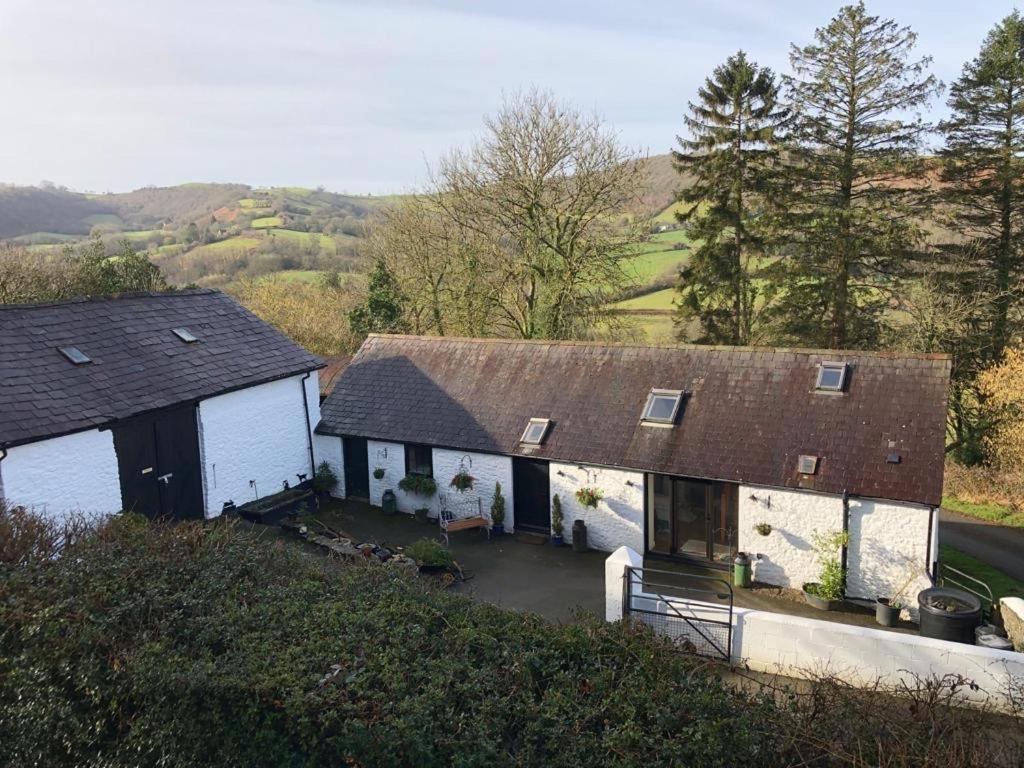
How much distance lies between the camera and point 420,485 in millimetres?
18281

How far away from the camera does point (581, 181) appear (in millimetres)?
27672

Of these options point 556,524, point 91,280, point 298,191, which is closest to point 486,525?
point 556,524

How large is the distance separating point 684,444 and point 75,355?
43.0 ft

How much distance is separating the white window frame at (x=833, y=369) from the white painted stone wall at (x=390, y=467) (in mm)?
9745

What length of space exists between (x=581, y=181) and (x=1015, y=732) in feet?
75.1

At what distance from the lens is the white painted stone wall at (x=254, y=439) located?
687 inches

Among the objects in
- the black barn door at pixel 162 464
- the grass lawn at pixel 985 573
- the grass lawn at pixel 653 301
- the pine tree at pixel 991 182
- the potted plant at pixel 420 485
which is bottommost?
the grass lawn at pixel 985 573

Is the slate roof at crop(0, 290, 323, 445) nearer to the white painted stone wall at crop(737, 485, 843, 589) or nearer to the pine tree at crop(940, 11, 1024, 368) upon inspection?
the white painted stone wall at crop(737, 485, 843, 589)

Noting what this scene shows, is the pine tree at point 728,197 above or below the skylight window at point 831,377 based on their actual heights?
above

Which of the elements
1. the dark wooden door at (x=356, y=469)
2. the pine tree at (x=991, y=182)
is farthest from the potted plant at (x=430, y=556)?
the pine tree at (x=991, y=182)

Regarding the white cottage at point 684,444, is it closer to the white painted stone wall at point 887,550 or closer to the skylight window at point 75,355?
the white painted stone wall at point 887,550

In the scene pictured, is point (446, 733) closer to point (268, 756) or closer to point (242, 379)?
point (268, 756)

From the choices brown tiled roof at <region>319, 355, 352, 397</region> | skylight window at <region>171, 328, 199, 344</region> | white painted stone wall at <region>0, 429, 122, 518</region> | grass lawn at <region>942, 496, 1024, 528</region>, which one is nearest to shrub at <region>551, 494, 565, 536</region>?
white painted stone wall at <region>0, 429, 122, 518</region>

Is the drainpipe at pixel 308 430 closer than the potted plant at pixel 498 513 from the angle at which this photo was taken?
No
